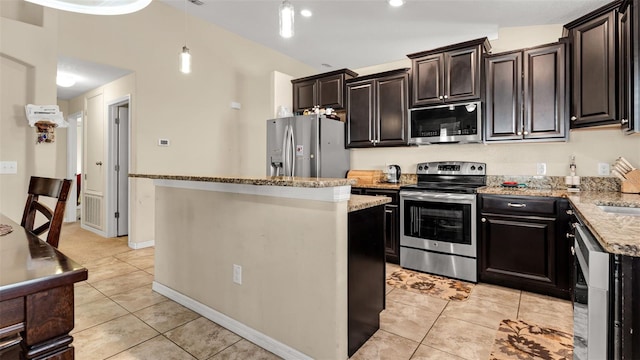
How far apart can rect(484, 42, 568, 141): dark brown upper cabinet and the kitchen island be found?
6.35ft

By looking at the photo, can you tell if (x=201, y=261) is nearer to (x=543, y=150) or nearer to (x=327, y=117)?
(x=327, y=117)

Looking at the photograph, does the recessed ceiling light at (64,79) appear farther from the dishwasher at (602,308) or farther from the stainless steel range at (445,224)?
the dishwasher at (602,308)

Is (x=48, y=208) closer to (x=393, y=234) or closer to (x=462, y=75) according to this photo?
(x=393, y=234)

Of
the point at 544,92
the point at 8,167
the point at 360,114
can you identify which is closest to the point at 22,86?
the point at 8,167

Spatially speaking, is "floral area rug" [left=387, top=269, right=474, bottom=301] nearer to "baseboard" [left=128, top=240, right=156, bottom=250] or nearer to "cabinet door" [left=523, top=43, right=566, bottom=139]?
"cabinet door" [left=523, top=43, right=566, bottom=139]

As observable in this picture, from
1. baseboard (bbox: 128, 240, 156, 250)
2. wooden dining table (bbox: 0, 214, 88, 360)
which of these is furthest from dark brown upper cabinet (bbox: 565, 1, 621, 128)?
baseboard (bbox: 128, 240, 156, 250)

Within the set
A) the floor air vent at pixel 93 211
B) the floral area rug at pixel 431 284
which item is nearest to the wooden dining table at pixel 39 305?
the floral area rug at pixel 431 284

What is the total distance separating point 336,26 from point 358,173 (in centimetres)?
206

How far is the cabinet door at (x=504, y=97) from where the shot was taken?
310 centimetres

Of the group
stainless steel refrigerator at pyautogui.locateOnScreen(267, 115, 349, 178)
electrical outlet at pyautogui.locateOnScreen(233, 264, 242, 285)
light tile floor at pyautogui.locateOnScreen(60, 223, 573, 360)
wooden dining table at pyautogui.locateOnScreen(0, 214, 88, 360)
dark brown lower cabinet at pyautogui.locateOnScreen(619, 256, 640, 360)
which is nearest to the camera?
wooden dining table at pyautogui.locateOnScreen(0, 214, 88, 360)

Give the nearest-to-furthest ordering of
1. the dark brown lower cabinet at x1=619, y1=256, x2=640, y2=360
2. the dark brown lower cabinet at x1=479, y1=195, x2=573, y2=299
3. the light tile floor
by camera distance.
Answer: the dark brown lower cabinet at x1=619, y1=256, x2=640, y2=360 < the light tile floor < the dark brown lower cabinet at x1=479, y1=195, x2=573, y2=299

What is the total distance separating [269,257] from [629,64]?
2843mm

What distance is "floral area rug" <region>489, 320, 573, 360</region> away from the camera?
186 cm

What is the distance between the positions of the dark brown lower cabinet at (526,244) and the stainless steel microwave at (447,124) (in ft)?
2.54
